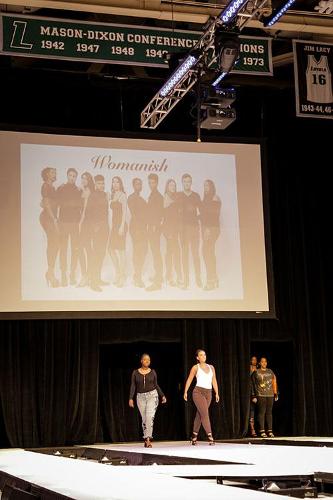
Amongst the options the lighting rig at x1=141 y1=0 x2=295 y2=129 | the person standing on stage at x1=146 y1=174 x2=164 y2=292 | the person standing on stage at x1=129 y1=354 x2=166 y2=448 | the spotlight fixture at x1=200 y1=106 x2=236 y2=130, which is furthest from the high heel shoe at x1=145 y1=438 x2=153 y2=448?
the lighting rig at x1=141 y1=0 x2=295 y2=129

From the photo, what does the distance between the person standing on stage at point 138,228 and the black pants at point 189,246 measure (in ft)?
1.95

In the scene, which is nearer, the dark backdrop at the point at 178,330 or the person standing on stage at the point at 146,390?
the person standing on stage at the point at 146,390

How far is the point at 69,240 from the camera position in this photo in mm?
12039

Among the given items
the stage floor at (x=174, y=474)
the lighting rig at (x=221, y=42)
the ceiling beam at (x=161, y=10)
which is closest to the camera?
the stage floor at (x=174, y=474)

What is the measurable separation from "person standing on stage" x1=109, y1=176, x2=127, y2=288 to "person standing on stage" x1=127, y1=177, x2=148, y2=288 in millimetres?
119

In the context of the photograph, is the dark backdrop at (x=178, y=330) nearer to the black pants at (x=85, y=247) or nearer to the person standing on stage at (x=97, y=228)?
the person standing on stage at (x=97, y=228)

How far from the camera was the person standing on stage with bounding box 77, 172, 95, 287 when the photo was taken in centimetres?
1201

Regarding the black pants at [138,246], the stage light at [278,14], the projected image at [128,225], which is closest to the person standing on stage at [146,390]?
the projected image at [128,225]

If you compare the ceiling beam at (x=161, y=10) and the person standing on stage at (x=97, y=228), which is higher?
the ceiling beam at (x=161, y=10)

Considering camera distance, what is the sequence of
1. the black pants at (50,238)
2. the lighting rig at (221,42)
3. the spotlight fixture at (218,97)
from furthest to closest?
1. the black pants at (50,238)
2. the spotlight fixture at (218,97)
3. the lighting rig at (221,42)

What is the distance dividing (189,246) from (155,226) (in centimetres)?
60

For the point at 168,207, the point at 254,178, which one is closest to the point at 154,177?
the point at 168,207

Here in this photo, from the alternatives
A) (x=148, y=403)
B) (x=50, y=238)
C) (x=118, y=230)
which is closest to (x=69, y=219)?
(x=50, y=238)

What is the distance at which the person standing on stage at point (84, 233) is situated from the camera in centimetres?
1201
